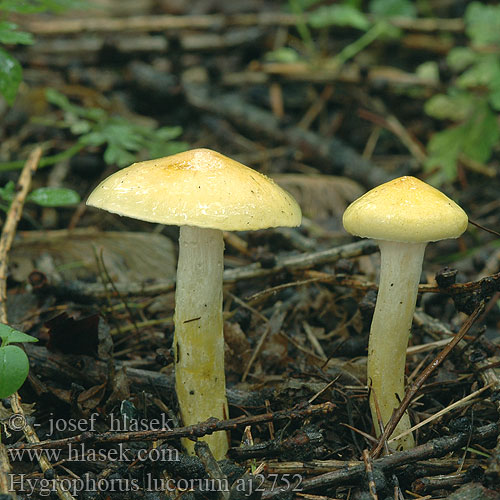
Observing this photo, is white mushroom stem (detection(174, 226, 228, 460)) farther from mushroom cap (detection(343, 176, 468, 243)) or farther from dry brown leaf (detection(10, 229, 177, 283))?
dry brown leaf (detection(10, 229, 177, 283))

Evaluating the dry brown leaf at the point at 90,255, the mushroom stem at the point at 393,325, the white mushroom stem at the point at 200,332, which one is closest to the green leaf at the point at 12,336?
the white mushroom stem at the point at 200,332

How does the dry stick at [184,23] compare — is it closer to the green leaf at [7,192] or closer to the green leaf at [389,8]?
the green leaf at [389,8]

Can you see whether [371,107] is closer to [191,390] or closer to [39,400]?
[191,390]

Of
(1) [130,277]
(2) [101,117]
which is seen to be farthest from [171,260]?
(2) [101,117]

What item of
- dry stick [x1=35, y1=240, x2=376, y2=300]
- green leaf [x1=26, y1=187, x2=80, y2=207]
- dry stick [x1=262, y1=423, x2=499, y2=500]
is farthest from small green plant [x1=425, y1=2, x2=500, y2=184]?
green leaf [x1=26, y1=187, x2=80, y2=207]

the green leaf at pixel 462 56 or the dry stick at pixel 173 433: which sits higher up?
the green leaf at pixel 462 56
